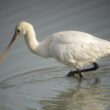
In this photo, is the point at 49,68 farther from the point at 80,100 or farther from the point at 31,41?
the point at 80,100

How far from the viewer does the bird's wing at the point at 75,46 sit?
13445mm

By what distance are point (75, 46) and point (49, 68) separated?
1.63 metres

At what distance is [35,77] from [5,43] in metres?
2.61

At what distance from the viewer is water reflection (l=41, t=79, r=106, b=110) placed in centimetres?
1165

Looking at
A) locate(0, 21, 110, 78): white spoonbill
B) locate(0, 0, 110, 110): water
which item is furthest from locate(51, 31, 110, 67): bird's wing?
locate(0, 0, 110, 110): water

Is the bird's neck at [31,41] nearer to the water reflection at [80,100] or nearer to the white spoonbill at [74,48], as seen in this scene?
the white spoonbill at [74,48]

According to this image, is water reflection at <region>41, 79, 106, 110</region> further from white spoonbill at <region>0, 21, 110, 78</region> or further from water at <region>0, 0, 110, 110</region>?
white spoonbill at <region>0, 21, 110, 78</region>

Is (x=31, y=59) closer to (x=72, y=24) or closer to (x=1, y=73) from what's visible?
(x=1, y=73)

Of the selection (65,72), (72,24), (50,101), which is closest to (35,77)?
(65,72)

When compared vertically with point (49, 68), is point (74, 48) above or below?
above

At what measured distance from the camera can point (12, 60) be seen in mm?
15445

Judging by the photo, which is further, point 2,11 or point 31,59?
point 2,11

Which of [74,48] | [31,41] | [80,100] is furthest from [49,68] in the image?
[80,100]

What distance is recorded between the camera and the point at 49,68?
48.8ft
